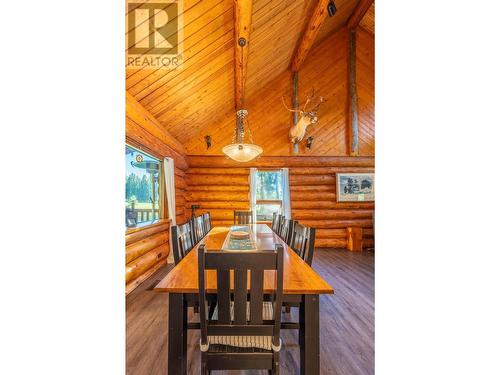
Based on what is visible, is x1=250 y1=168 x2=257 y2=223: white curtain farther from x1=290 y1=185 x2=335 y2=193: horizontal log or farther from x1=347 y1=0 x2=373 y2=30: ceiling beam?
x1=347 y1=0 x2=373 y2=30: ceiling beam

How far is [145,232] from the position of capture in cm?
368

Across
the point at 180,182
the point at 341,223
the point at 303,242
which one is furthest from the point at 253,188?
the point at 303,242

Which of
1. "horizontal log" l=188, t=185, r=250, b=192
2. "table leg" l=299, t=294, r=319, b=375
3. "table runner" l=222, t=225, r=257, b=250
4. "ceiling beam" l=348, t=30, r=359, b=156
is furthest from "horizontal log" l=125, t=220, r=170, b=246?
"ceiling beam" l=348, t=30, r=359, b=156

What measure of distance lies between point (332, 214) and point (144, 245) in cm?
464

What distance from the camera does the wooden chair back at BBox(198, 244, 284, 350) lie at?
3.53ft

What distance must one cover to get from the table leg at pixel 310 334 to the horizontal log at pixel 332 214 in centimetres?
477

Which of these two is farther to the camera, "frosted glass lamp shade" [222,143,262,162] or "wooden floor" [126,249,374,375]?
"frosted glass lamp shade" [222,143,262,162]

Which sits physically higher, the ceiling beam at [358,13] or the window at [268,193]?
the ceiling beam at [358,13]

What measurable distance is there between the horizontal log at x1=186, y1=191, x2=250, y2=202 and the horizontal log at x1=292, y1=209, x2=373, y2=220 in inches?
56.3

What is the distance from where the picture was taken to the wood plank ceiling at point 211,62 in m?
2.72

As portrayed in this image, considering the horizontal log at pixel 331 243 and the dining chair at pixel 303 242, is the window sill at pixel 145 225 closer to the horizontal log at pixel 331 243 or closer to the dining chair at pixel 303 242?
the dining chair at pixel 303 242

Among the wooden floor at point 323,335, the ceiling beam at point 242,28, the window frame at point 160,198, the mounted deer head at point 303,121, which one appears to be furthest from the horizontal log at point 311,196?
the ceiling beam at point 242,28
